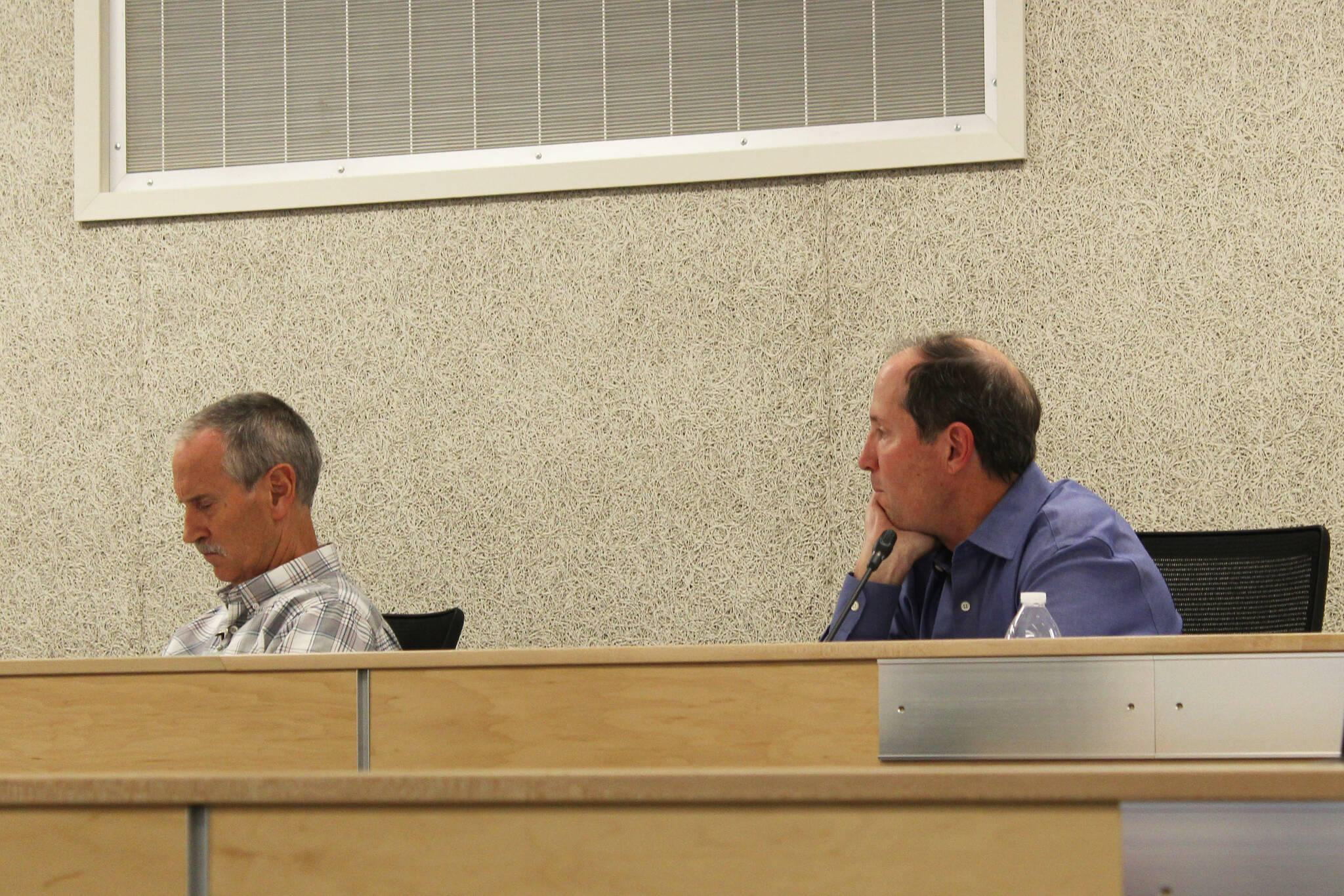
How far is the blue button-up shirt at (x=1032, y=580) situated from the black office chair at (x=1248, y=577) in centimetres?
15

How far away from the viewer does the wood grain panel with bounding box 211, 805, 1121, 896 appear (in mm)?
523

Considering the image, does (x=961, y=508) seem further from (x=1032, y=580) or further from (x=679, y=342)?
(x=679, y=342)

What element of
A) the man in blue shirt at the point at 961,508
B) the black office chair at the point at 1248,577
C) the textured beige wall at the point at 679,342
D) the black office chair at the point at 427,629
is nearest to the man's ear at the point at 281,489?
the black office chair at the point at 427,629

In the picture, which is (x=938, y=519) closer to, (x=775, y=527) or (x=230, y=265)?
(x=775, y=527)

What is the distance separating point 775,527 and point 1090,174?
0.94 meters

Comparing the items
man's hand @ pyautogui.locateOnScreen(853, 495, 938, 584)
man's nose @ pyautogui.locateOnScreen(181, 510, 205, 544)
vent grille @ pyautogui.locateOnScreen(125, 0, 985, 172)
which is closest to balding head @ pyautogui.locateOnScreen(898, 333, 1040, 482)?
man's hand @ pyautogui.locateOnScreen(853, 495, 938, 584)

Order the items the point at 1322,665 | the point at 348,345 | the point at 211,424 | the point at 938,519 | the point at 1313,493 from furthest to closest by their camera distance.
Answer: the point at 348,345, the point at 1313,493, the point at 211,424, the point at 938,519, the point at 1322,665

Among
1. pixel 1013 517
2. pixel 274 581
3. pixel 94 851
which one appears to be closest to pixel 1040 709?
pixel 1013 517

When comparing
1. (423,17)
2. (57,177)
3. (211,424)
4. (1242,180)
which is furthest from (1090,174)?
(57,177)

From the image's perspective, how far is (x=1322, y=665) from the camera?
1242 millimetres

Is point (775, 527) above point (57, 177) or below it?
below

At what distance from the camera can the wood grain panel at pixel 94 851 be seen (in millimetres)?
575

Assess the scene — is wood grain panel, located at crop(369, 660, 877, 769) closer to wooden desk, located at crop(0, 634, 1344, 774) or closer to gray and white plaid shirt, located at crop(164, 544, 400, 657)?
wooden desk, located at crop(0, 634, 1344, 774)

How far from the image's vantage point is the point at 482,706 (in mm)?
1460
